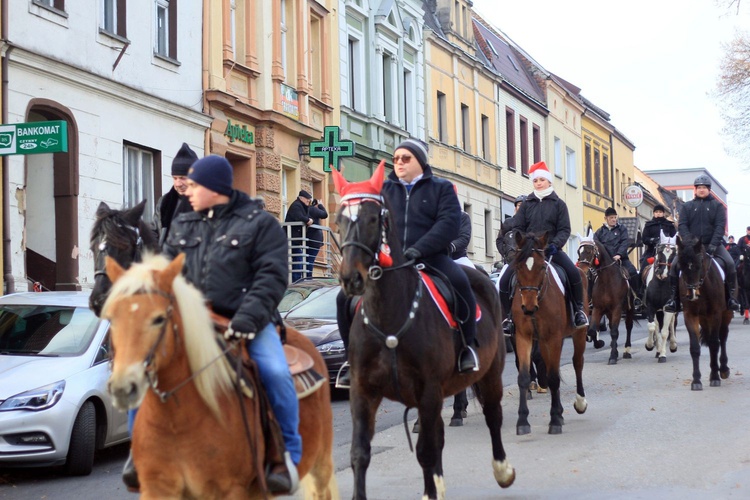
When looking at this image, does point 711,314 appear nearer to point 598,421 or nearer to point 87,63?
point 598,421

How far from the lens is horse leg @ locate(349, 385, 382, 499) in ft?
26.0

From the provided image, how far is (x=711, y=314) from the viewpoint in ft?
54.6

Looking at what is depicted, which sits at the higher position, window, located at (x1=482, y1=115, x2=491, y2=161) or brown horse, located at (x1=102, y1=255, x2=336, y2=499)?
window, located at (x1=482, y1=115, x2=491, y2=161)

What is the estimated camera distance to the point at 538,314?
13.0m

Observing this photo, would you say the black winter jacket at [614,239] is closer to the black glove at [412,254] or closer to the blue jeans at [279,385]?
the black glove at [412,254]

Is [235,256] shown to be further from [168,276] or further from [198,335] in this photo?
[168,276]

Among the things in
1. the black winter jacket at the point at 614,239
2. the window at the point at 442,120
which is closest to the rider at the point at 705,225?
the black winter jacket at the point at 614,239

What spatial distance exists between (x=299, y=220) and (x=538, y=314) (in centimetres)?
1260

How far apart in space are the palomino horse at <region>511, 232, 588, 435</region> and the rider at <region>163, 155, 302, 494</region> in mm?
6590

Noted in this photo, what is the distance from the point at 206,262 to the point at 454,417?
7707 mm

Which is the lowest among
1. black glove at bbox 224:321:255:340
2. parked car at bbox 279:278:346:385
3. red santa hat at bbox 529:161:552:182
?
parked car at bbox 279:278:346:385

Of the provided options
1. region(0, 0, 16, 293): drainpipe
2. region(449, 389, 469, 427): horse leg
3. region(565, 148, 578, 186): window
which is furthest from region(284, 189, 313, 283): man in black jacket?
region(565, 148, 578, 186): window

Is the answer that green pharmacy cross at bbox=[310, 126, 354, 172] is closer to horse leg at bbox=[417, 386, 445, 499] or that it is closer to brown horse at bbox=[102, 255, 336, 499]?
horse leg at bbox=[417, 386, 445, 499]

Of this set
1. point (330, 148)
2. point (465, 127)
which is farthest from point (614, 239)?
point (465, 127)
